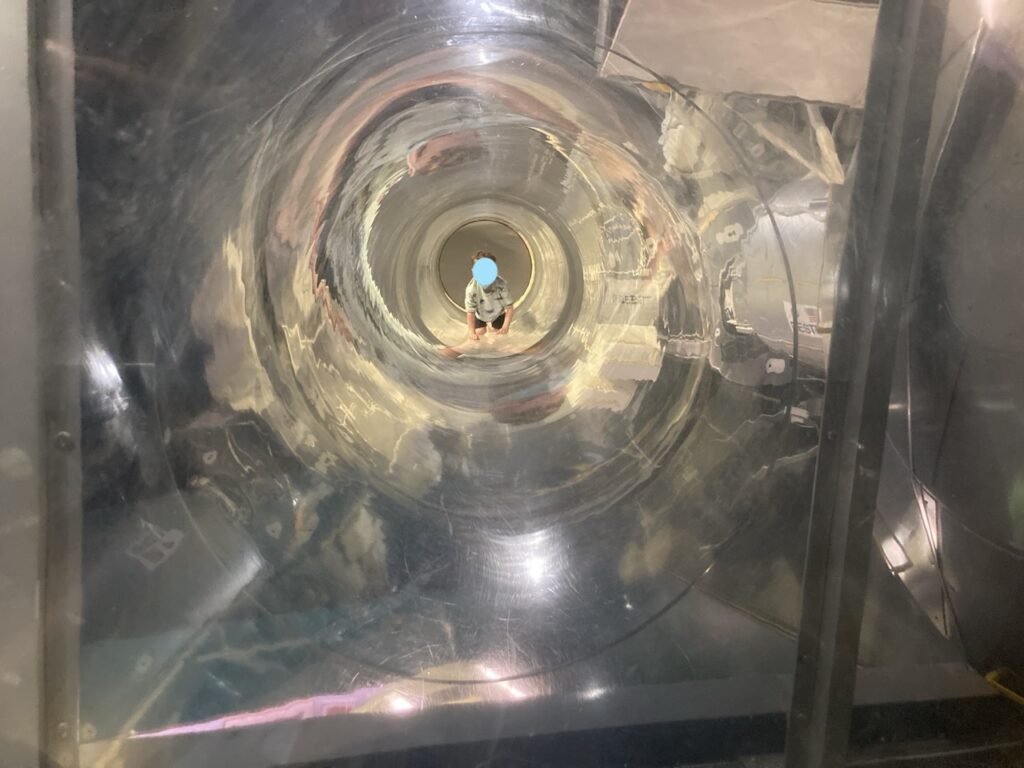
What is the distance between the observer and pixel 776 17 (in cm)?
63

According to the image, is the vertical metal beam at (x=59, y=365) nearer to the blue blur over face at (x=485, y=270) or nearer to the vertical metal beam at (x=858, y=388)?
the vertical metal beam at (x=858, y=388)

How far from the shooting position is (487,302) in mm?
1471

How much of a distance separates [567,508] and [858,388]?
1.07 feet

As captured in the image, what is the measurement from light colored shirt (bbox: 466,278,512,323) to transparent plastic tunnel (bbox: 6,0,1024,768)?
0.69 metres

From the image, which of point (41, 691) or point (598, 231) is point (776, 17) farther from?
point (41, 691)

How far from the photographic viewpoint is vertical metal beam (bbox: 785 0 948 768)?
0.61m

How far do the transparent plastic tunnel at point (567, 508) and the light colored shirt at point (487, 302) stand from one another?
2.25 ft

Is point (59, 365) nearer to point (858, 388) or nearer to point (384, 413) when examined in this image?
point (384, 413)

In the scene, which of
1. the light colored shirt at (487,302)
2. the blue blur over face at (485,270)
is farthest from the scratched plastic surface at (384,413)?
the light colored shirt at (487,302)

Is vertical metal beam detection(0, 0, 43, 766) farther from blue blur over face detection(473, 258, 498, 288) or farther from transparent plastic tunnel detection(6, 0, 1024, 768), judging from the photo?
blue blur over face detection(473, 258, 498, 288)

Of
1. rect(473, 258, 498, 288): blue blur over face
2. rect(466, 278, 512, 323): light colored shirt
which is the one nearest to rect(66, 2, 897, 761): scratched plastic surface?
rect(473, 258, 498, 288): blue blur over face

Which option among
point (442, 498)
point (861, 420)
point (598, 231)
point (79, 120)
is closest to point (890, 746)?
point (861, 420)

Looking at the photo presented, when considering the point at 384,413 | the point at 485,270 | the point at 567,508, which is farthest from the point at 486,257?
the point at 567,508

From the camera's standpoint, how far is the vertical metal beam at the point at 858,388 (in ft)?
2.01
